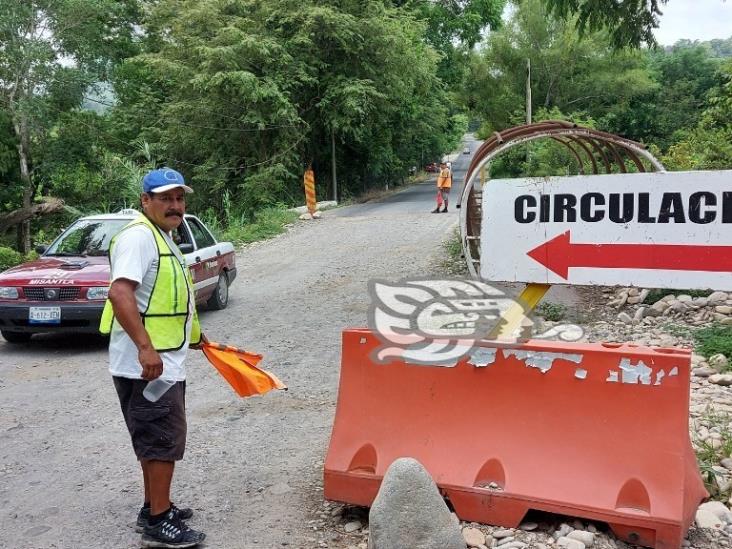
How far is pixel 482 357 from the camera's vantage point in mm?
3713

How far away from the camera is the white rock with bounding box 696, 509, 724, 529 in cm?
343

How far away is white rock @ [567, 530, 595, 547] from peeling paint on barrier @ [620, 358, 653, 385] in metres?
0.76

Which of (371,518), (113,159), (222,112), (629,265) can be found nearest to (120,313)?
(371,518)

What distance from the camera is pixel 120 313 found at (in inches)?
125

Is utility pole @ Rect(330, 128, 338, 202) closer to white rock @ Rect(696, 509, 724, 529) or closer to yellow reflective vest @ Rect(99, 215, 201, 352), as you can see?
yellow reflective vest @ Rect(99, 215, 201, 352)

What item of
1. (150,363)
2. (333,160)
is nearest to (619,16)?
(150,363)

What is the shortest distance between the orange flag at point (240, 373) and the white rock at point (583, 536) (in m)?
1.67

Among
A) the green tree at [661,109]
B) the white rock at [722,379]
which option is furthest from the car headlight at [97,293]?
the green tree at [661,109]

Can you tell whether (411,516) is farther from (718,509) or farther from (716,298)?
(716,298)

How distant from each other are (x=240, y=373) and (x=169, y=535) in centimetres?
90

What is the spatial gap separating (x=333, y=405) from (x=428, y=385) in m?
2.08

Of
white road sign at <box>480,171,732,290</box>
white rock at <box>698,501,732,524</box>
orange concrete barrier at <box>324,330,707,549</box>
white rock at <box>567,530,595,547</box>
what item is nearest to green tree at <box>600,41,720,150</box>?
white road sign at <box>480,171,732,290</box>

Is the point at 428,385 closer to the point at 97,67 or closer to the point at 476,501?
the point at 476,501

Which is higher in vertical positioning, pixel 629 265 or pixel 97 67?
pixel 97 67
